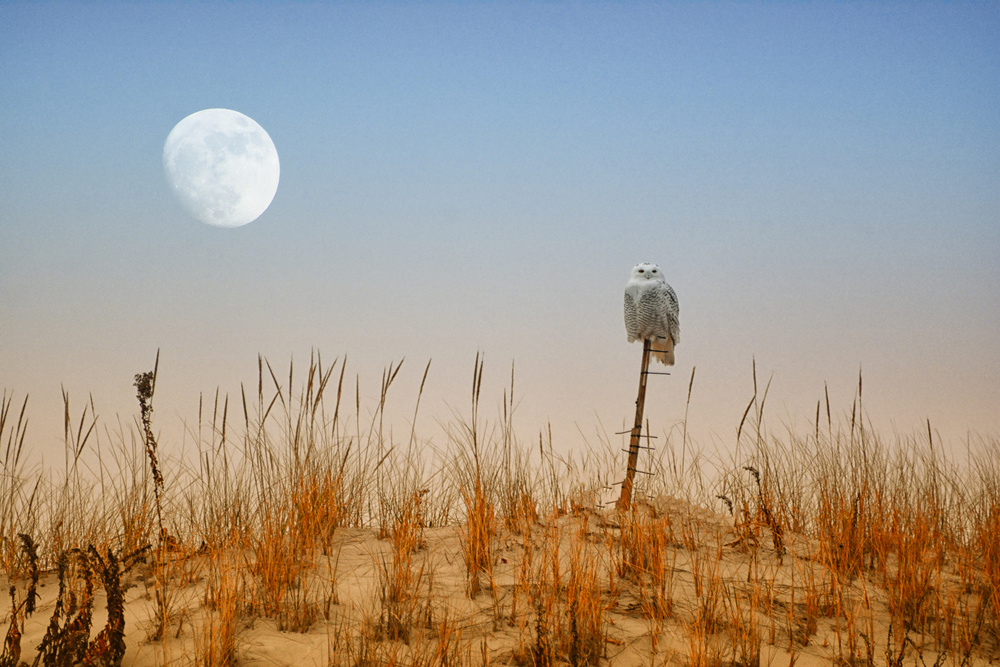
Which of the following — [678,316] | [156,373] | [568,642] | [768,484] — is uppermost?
[678,316]

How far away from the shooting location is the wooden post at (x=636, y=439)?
488cm

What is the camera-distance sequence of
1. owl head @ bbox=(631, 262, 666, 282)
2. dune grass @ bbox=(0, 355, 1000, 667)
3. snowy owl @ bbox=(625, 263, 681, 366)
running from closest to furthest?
dune grass @ bbox=(0, 355, 1000, 667) < snowy owl @ bbox=(625, 263, 681, 366) < owl head @ bbox=(631, 262, 666, 282)

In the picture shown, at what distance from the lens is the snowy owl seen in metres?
5.33

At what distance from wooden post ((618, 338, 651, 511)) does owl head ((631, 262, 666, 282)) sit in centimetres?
48

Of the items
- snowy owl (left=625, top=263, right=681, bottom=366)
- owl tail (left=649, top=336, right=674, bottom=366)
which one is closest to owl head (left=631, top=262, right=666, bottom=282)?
snowy owl (left=625, top=263, right=681, bottom=366)

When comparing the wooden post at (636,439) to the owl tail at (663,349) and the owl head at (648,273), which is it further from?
the owl head at (648,273)

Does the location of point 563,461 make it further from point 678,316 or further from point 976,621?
point 976,621

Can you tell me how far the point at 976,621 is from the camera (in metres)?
3.49

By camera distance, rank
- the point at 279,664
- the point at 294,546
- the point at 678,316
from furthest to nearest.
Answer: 1. the point at 678,316
2. the point at 294,546
3. the point at 279,664

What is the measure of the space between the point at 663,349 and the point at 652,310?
1.24 ft

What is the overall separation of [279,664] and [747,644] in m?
1.98

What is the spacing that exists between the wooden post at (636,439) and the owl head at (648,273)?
484 millimetres

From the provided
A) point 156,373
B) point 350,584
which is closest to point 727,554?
point 350,584

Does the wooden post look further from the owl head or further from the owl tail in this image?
the owl head
